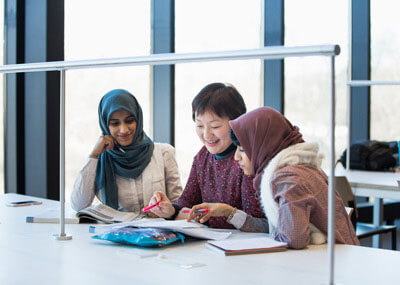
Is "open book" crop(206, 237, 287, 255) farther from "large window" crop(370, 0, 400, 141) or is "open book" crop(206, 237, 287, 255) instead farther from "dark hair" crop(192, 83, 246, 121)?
"large window" crop(370, 0, 400, 141)

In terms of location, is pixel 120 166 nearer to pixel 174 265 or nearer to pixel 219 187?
pixel 219 187

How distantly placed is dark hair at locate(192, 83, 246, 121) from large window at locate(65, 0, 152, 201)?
5.34 ft

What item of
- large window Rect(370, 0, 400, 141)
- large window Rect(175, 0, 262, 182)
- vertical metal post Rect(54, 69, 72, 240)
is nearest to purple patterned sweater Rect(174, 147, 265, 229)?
vertical metal post Rect(54, 69, 72, 240)

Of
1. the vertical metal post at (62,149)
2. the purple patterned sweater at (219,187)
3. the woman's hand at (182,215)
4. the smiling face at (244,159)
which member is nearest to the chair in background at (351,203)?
the purple patterned sweater at (219,187)

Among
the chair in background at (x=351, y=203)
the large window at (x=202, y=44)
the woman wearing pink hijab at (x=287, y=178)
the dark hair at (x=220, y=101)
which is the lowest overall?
the chair in background at (x=351, y=203)

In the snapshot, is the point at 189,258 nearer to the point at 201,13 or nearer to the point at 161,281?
the point at 161,281

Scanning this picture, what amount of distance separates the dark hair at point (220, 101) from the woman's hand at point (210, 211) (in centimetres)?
49

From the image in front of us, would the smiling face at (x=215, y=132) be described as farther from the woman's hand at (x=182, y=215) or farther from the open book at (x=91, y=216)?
the open book at (x=91, y=216)

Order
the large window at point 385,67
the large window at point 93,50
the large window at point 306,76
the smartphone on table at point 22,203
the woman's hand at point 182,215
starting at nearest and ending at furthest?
the woman's hand at point 182,215
the smartphone on table at point 22,203
the large window at point 93,50
the large window at point 306,76
the large window at point 385,67

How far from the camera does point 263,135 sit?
1876 mm

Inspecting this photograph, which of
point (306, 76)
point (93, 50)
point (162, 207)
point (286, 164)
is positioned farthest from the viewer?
point (306, 76)

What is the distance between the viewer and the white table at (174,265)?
1431 millimetres

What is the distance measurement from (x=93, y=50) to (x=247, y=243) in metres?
2.56

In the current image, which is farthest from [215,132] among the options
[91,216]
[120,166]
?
[91,216]
